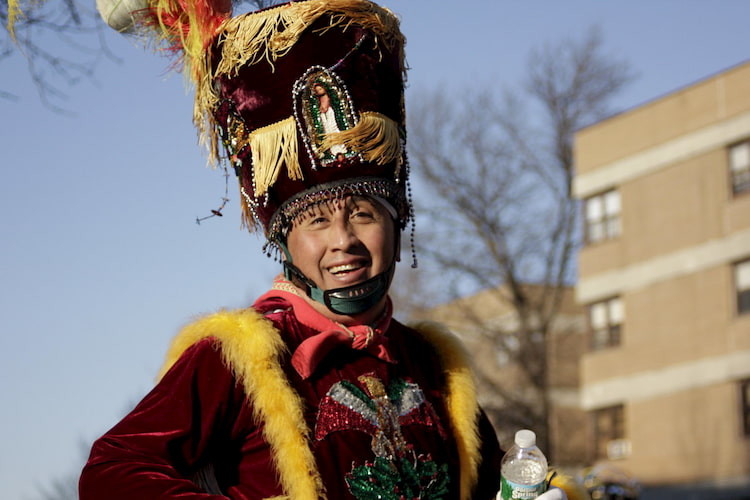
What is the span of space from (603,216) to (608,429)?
4.92 m

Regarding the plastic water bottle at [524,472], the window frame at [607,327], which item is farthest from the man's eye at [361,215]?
the window frame at [607,327]

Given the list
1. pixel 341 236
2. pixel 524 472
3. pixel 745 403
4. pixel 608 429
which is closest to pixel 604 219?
pixel 608 429

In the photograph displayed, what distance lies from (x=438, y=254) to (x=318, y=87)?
23.4 metres

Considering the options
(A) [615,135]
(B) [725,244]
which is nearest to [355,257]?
(B) [725,244]

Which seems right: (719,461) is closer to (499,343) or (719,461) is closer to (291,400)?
(499,343)

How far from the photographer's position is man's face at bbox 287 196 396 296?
4.16 m

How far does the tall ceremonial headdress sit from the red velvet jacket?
1.58ft

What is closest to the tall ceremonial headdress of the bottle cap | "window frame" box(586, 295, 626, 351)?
the bottle cap


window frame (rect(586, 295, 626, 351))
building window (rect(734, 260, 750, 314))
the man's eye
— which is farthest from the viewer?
window frame (rect(586, 295, 626, 351))

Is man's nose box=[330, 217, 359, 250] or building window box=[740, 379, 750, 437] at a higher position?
man's nose box=[330, 217, 359, 250]

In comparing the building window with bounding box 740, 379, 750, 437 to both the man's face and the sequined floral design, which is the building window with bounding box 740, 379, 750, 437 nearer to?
the sequined floral design

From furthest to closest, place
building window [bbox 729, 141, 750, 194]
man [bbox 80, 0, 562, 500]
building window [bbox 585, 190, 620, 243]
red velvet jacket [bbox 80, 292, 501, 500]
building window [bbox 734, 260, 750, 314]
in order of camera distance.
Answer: building window [bbox 585, 190, 620, 243] < building window [bbox 729, 141, 750, 194] < building window [bbox 734, 260, 750, 314] < man [bbox 80, 0, 562, 500] < red velvet jacket [bbox 80, 292, 501, 500]

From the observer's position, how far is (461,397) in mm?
4477

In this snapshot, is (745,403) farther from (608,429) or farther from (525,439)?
(525,439)
